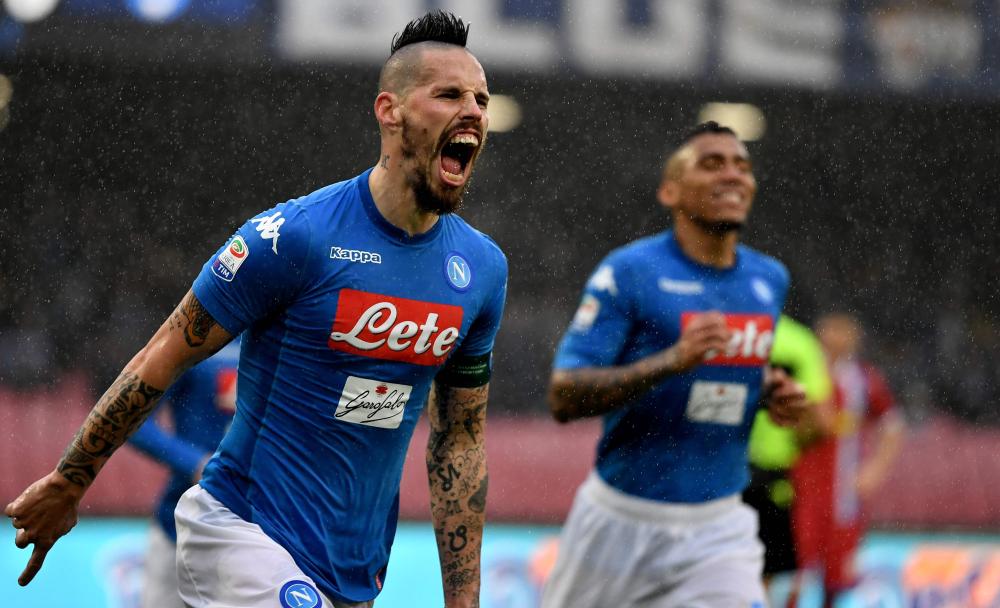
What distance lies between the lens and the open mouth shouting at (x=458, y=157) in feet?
10.8

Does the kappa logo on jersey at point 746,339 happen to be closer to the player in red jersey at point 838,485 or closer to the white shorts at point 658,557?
the white shorts at point 658,557

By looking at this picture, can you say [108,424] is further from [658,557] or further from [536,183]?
[536,183]

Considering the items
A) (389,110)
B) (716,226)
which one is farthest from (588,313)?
(389,110)

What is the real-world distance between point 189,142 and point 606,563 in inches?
499

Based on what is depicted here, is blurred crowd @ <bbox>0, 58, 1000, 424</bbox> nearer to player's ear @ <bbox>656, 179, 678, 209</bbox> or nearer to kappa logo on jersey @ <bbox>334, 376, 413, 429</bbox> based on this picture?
player's ear @ <bbox>656, 179, 678, 209</bbox>

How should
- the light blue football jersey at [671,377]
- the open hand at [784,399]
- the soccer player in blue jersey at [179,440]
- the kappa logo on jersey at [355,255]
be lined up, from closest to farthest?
the kappa logo on jersey at [355,255], the open hand at [784,399], the light blue football jersey at [671,377], the soccer player in blue jersey at [179,440]

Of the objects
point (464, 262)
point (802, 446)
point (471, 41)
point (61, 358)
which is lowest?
point (61, 358)

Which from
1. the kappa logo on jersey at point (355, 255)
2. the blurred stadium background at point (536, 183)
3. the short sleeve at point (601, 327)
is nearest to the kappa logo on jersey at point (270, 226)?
the kappa logo on jersey at point (355, 255)

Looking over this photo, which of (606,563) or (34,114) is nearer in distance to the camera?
(606,563)

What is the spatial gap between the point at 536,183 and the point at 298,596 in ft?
45.2

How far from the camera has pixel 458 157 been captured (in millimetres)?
3363

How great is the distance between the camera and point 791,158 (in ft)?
57.1

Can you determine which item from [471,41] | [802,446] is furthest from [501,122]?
[802,446]

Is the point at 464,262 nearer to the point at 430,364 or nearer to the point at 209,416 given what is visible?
the point at 430,364
